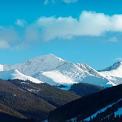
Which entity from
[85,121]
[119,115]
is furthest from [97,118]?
[119,115]

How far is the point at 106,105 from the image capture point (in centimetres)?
19750

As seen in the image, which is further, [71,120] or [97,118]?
[71,120]

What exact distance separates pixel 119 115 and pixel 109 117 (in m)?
7.38

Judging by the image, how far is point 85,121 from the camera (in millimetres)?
175250

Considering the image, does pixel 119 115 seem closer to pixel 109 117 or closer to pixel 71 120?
pixel 109 117

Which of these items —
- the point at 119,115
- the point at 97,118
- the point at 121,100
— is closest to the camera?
the point at 119,115

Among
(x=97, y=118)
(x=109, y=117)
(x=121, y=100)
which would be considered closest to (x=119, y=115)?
(x=109, y=117)

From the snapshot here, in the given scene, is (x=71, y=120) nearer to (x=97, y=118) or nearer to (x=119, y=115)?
(x=97, y=118)

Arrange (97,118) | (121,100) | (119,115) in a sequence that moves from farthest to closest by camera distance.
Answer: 1. (121,100)
2. (97,118)
3. (119,115)

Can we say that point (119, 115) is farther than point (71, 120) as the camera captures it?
No

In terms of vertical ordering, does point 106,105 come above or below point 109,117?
above

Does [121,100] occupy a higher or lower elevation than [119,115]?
higher

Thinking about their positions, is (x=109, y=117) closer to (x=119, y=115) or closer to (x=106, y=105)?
(x=119, y=115)

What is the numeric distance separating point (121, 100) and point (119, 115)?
35.6 meters
